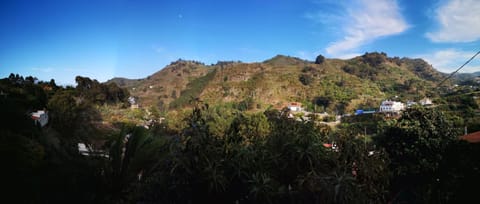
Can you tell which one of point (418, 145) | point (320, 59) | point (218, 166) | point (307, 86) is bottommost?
point (418, 145)

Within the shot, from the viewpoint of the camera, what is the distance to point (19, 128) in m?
6.48

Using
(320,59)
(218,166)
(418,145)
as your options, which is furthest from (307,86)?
(218,166)

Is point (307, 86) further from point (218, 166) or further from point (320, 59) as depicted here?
point (218, 166)

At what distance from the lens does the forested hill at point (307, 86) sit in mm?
59906

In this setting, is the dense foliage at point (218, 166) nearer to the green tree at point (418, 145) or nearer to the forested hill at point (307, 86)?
the green tree at point (418, 145)

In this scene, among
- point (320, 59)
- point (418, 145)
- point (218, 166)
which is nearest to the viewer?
point (218, 166)

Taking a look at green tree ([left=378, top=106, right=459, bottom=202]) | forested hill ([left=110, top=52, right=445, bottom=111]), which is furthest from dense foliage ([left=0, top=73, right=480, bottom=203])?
forested hill ([left=110, top=52, right=445, bottom=111])

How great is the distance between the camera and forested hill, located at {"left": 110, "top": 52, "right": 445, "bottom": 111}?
59.9 m

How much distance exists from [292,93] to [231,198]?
64562mm

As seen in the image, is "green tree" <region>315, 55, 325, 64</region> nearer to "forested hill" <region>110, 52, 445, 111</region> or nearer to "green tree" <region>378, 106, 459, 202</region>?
"forested hill" <region>110, 52, 445, 111</region>

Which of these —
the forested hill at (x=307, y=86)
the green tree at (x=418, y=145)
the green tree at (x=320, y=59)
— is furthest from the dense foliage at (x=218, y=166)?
the green tree at (x=320, y=59)

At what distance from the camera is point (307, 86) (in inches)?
2692

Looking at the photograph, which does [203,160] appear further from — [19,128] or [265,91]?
[265,91]

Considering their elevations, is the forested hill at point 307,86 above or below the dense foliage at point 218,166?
above
